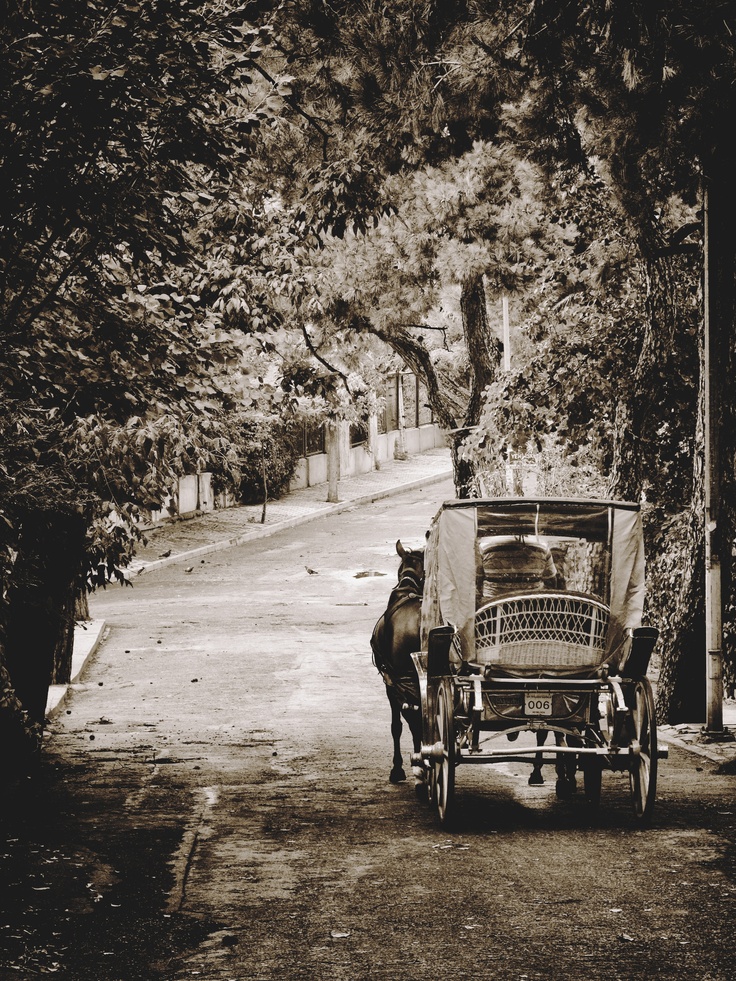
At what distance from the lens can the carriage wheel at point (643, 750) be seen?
24.5 ft

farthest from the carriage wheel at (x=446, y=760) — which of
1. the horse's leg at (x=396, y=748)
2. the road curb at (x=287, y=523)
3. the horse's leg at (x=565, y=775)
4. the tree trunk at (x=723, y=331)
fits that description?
the road curb at (x=287, y=523)

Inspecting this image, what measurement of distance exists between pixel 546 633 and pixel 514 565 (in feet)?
2.50

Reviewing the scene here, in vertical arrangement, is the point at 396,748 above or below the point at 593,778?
below

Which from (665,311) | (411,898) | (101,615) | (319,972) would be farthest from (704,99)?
(101,615)

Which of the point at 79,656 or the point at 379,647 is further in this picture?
the point at 79,656

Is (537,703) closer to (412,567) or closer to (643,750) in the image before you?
(643,750)

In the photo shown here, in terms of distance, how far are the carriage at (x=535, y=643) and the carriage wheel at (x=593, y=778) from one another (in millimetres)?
11

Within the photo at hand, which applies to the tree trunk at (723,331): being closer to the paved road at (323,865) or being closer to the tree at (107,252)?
the paved road at (323,865)

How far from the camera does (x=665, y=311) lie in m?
12.6

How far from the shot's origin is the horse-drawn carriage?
7684 mm

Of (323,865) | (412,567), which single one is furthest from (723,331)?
(323,865)

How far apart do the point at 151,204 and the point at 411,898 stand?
4.29 metres

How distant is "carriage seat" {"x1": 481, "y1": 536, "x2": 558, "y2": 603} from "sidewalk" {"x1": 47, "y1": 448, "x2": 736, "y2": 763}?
275 centimetres

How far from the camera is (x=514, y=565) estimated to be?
27.6ft
